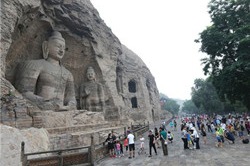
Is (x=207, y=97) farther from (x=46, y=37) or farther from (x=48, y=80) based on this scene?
(x=48, y=80)

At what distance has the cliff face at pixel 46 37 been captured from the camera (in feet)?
32.9

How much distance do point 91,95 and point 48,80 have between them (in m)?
4.98

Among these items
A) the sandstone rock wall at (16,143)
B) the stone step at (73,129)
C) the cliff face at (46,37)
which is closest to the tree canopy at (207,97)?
the cliff face at (46,37)

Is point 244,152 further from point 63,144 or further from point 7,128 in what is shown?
point 7,128

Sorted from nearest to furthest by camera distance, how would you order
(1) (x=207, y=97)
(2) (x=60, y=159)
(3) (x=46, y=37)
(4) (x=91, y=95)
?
(2) (x=60, y=159)
(3) (x=46, y=37)
(4) (x=91, y=95)
(1) (x=207, y=97)

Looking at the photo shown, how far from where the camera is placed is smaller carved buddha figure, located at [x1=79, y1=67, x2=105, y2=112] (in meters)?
18.6

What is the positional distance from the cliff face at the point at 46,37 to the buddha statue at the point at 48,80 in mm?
794

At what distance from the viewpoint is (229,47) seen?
1659 centimetres

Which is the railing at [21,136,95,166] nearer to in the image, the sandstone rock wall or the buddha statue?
the sandstone rock wall

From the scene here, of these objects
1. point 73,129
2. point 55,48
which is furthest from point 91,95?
point 73,129

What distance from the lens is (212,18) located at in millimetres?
17844

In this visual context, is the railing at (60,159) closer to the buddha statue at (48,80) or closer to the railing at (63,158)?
the railing at (63,158)

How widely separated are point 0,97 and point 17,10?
194 inches

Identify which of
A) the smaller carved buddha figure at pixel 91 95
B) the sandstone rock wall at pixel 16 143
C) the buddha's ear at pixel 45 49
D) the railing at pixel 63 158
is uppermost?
the buddha's ear at pixel 45 49
